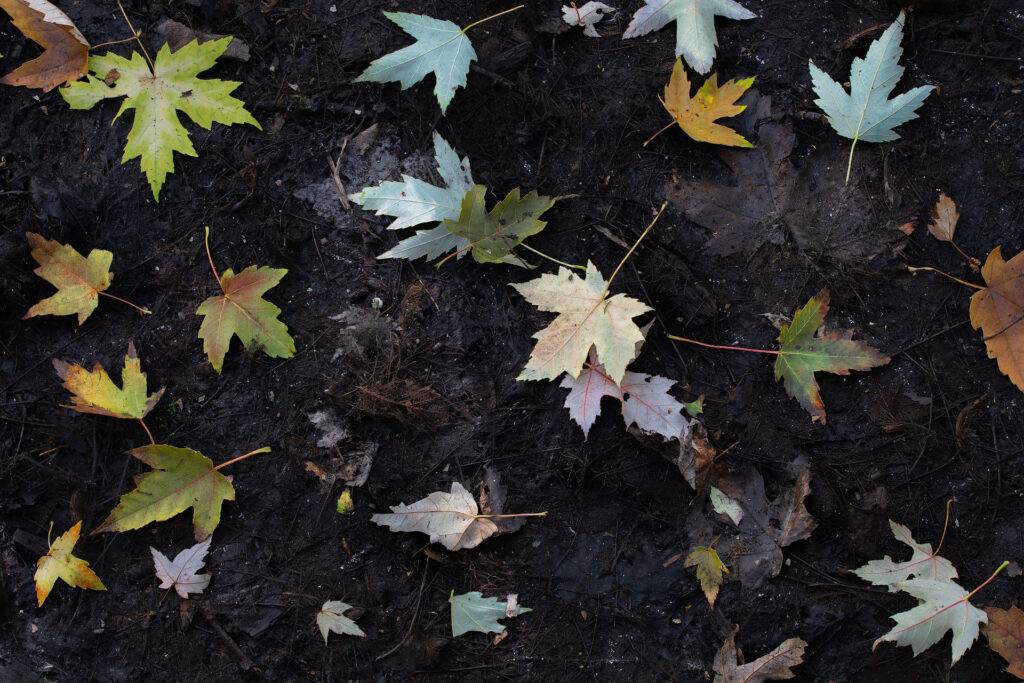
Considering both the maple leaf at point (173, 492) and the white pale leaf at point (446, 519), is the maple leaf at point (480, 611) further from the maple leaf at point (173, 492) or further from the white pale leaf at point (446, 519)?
the maple leaf at point (173, 492)

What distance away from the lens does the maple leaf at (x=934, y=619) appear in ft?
6.72

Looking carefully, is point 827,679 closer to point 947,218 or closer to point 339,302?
point 947,218

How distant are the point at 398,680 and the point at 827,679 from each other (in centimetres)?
142

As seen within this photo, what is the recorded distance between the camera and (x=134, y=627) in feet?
7.11

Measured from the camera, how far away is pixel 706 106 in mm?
2154

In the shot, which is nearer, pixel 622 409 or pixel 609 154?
pixel 622 409

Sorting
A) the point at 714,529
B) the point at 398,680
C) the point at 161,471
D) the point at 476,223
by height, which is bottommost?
the point at 398,680

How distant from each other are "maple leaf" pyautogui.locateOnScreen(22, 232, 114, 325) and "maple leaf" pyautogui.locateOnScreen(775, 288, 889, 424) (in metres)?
2.39

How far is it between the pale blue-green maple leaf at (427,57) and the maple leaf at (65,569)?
6.28ft

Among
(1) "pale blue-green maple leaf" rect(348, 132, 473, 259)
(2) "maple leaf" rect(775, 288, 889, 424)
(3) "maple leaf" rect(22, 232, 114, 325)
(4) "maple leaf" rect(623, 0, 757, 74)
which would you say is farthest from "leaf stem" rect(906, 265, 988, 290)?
(3) "maple leaf" rect(22, 232, 114, 325)

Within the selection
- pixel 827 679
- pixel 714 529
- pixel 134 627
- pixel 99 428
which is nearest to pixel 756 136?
pixel 714 529

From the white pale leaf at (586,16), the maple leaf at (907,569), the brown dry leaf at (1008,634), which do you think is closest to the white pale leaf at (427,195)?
the white pale leaf at (586,16)

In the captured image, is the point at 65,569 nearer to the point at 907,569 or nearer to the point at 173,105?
the point at 173,105

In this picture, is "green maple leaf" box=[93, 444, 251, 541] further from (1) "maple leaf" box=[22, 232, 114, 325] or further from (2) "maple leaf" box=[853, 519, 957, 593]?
(2) "maple leaf" box=[853, 519, 957, 593]
